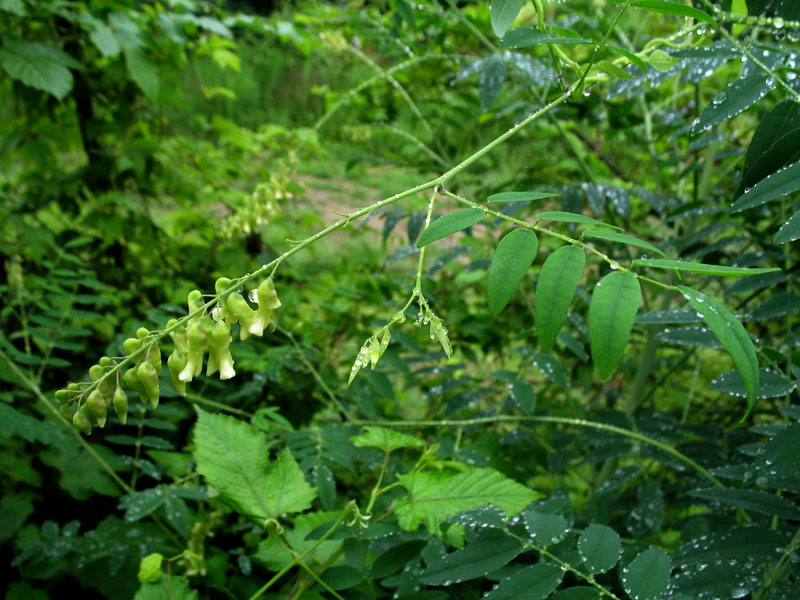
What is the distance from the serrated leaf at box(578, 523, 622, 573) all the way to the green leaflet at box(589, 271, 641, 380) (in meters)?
0.31

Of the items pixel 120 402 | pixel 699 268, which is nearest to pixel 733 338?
pixel 699 268

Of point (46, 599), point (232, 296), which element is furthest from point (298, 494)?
point (46, 599)

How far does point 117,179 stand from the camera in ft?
7.67

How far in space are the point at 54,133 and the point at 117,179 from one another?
0.94 ft

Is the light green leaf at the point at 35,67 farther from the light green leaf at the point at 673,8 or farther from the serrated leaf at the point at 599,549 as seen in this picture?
the serrated leaf at the point at 599,549

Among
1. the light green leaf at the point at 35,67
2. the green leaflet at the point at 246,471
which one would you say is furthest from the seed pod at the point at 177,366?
the light green leaf at the point at 35,67

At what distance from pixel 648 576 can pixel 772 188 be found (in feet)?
1.65

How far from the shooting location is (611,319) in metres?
0.56

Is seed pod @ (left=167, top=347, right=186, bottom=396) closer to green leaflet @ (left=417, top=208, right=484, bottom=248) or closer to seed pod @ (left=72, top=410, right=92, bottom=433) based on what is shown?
seed pod @ (left=72, top=410, right=92, bottom=433)

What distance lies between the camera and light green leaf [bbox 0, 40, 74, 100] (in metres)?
1.78

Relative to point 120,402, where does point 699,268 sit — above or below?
above

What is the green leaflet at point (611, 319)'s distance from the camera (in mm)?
536

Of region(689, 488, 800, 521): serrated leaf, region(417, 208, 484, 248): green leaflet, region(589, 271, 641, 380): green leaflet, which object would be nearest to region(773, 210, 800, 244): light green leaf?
region(589, 271, 641, 380): green leaflet

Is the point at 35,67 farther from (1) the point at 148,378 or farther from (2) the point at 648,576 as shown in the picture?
(2) the point at 648,576
